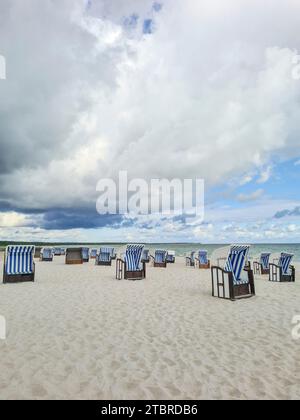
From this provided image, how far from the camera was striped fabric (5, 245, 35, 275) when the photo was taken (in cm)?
1117

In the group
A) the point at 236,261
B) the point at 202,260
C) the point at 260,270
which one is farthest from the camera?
the point at 202,260

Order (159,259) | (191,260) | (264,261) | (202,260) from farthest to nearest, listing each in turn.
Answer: (191,260), (159,259), (202,260), (264,261)

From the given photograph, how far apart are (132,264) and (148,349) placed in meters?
8.38

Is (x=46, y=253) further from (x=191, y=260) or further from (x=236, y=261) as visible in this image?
(x=236, y=261)

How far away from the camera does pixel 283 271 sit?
43.2ft

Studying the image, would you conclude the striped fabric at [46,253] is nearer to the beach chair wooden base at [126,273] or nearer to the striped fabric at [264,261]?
the beach chair wooden base at [126,273]

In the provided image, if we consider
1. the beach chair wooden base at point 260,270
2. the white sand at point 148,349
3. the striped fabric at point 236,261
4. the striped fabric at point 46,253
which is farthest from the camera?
the striped fabric at point 46,253

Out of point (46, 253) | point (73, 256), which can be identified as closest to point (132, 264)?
point (73, 256)

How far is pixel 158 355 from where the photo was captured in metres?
4.25

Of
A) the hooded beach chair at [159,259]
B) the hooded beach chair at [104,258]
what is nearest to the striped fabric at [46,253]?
the hooded beach chair at [104,258]

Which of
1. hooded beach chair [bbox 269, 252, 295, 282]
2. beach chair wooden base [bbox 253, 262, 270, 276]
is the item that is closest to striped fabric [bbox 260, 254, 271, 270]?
beach chair wooden base [bbox 253, 262, 270, 276]

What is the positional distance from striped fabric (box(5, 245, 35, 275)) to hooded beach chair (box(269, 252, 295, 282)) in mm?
10156

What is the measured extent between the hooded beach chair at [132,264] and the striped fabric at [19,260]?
351 centimetres

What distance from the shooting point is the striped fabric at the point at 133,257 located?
12641 mm
